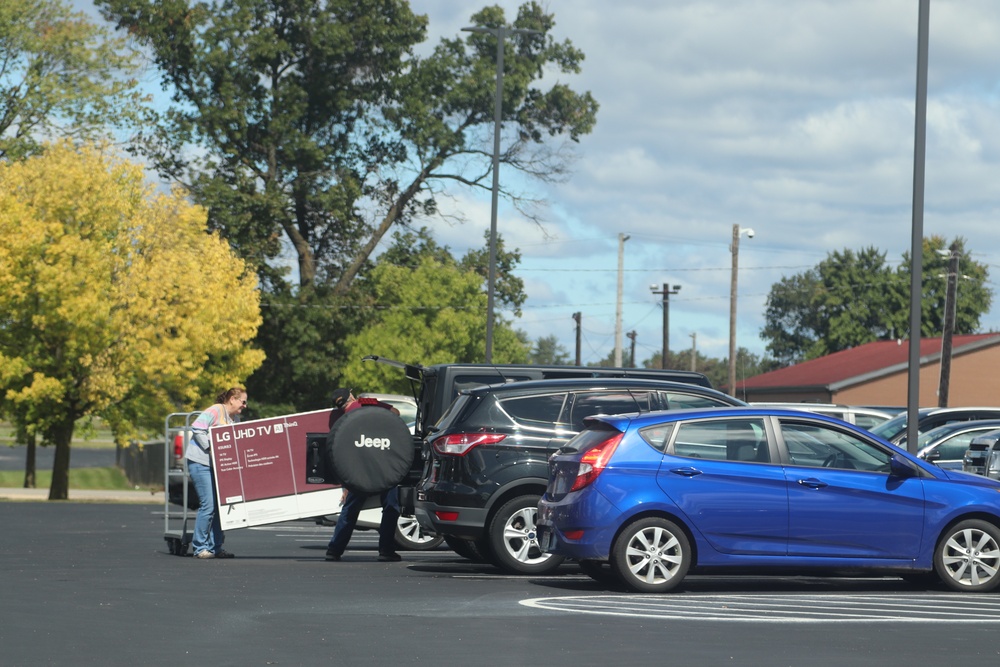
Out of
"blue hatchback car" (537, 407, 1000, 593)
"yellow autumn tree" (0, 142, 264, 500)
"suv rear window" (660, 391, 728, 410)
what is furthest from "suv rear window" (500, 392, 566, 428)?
"yellow autumn tree" (0, 142, 264, 500)

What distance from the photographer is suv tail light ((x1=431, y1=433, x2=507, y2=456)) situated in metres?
13.8

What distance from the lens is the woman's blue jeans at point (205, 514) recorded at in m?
16.0

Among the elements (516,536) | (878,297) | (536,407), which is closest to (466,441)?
(536,407)

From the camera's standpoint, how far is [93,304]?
33.5 metres

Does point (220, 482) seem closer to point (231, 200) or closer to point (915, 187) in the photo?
point (915, 187)

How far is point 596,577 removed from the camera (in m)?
13.4

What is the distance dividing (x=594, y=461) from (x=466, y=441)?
1891 millimetres

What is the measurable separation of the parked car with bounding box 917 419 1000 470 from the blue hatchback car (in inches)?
368

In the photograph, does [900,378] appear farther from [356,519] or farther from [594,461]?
[594,461]

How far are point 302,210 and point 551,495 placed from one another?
124 ft

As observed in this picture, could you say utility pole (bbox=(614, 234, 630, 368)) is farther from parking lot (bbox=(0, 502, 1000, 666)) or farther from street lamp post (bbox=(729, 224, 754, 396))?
parking lot (bbox=(0, 502, 1000, 666))

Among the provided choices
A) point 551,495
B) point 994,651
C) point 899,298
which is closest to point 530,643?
point 994,651

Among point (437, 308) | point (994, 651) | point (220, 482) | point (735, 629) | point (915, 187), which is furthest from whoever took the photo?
point (437, 308)

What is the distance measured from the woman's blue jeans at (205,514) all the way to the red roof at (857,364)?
4677cm
